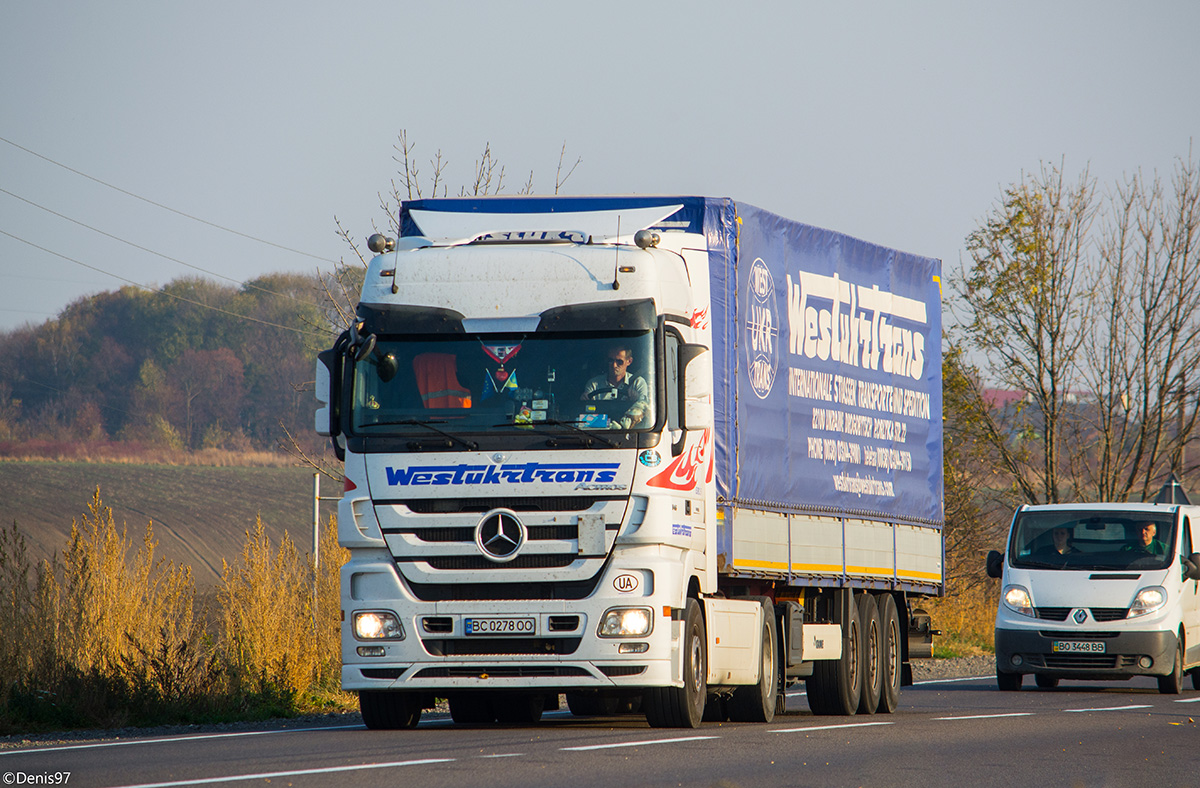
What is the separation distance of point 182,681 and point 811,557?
583cm

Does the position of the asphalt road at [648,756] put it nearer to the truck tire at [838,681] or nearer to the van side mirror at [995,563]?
the truck tire at [838,681]

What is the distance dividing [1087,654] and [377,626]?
12.2m

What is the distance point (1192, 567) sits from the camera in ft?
73.1

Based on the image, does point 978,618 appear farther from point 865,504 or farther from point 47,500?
point 47,500

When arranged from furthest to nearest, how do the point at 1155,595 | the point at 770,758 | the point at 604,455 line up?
1. the point at 1155,595
2. the point at 604,455
3. the point at 770,758

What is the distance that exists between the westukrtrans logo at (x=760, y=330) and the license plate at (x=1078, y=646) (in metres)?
8.69

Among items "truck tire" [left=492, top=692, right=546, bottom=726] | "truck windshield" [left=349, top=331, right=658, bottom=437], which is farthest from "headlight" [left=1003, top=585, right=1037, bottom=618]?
"truck windshield" [left=349, top=331, right=658, bottom=437]

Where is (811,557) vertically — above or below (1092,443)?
below

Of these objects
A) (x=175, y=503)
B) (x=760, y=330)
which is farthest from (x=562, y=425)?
(x=175, y=503)

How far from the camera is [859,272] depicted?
17125 mm

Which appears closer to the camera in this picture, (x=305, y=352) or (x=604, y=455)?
(x=604, y=455)

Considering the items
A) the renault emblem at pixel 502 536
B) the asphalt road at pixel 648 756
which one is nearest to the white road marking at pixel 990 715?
the asphalt road at pixel 648 756

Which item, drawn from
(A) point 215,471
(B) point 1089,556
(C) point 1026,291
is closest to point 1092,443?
(C) point 1026,291

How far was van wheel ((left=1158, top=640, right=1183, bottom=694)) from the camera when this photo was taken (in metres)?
21.6
